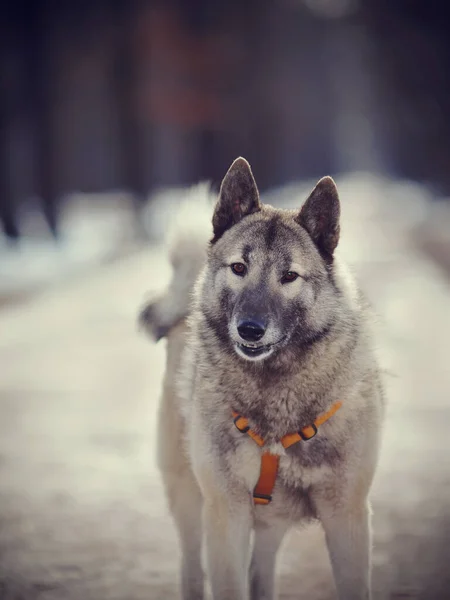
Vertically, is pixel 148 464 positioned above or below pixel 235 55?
below

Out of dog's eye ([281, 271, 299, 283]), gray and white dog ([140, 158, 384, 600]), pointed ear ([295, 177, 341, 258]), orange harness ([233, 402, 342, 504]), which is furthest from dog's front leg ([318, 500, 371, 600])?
pointed ear ([295, 177, 341, 258])

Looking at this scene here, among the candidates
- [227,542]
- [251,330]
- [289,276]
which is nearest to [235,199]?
[289,276]

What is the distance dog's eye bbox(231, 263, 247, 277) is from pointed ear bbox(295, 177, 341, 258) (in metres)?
0.32

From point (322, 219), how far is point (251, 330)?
62 centimetres

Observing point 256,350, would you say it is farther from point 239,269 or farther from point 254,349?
point 239,269

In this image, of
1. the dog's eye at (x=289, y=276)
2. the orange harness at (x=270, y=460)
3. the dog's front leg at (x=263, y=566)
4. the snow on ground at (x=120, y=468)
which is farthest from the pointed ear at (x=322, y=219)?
the dog's front leg at (x=263, y=566)

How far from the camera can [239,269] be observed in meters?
2.94

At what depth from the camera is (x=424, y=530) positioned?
147 inches

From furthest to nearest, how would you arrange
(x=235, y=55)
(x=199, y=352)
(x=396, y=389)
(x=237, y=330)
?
(x=235, y=55)
(x=396, y=389)
(x=199, y=352)
(x=237, y=330)

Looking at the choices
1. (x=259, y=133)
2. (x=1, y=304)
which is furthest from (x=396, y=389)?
(x=259, y=133)

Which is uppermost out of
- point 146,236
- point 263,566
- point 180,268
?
point 180,268

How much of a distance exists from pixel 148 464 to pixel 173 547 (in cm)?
119

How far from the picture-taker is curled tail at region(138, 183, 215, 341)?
11.3 ft

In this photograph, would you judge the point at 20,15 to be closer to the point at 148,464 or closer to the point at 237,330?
the point at 148,464
